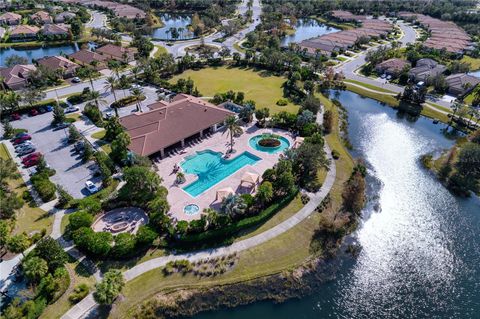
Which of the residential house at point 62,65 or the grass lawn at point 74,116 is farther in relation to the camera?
the residential house at point 62,65

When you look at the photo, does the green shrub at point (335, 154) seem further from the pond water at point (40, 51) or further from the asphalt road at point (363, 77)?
the pond water at point (40, 51)

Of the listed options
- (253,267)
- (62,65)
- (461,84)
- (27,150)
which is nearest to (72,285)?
(253,267)

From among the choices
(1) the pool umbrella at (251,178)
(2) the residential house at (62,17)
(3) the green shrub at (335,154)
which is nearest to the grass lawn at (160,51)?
(2) the residential house at (62,17)

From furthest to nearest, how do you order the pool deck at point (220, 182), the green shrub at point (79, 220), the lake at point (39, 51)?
the lake at point (39, 51), the pool deck at point (220, 182), the green shrub at point (79, 220)

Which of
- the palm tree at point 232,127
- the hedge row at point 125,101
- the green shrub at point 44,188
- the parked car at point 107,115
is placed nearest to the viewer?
the green shrub at point 44,188

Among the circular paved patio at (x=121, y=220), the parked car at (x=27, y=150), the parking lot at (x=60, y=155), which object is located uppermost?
the parked car at (x=27, y=150)

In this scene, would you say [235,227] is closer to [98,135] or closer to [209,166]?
[209,166]
